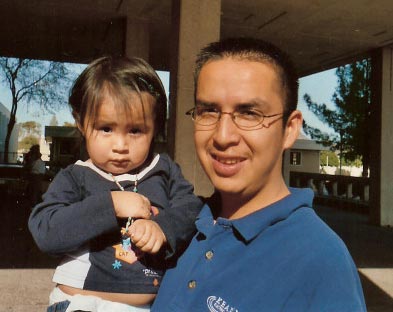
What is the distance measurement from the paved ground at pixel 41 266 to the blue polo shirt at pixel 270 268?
463cm

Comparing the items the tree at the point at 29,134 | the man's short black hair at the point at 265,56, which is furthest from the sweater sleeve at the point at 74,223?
the tree at the point at 29,134

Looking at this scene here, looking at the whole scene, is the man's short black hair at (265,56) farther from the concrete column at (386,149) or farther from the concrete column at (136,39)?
the concrete column at (386,149)

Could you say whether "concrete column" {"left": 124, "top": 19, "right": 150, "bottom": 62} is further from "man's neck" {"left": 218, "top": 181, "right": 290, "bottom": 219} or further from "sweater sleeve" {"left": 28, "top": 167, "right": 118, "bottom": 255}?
"man's neck" {"left": 218, "top": 181, "right": 290, "bottom": 219}

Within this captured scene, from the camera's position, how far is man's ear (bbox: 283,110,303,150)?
1.53m

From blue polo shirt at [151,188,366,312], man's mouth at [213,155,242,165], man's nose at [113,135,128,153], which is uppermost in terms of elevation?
man's nose at [113,135,128,153]

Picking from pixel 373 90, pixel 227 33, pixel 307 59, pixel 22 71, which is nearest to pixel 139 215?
pixel 227 33

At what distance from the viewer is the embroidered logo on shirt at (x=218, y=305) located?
1.26 meters

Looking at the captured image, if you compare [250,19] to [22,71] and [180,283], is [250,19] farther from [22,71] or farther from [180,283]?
[22,71]

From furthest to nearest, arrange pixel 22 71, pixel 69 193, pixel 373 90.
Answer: pixel 22 71 → pixel 373 90 → pixel 69 193

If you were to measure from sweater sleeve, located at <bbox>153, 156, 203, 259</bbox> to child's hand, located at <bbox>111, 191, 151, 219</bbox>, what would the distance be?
8 cm

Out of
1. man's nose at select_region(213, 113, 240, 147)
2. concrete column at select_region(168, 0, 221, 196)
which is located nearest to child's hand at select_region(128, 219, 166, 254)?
man's nose at select_region(213, 113, 240, 147)

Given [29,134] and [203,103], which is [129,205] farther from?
[29,134]

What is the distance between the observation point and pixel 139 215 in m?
1.65

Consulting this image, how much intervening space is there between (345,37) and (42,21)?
8.12 metres
